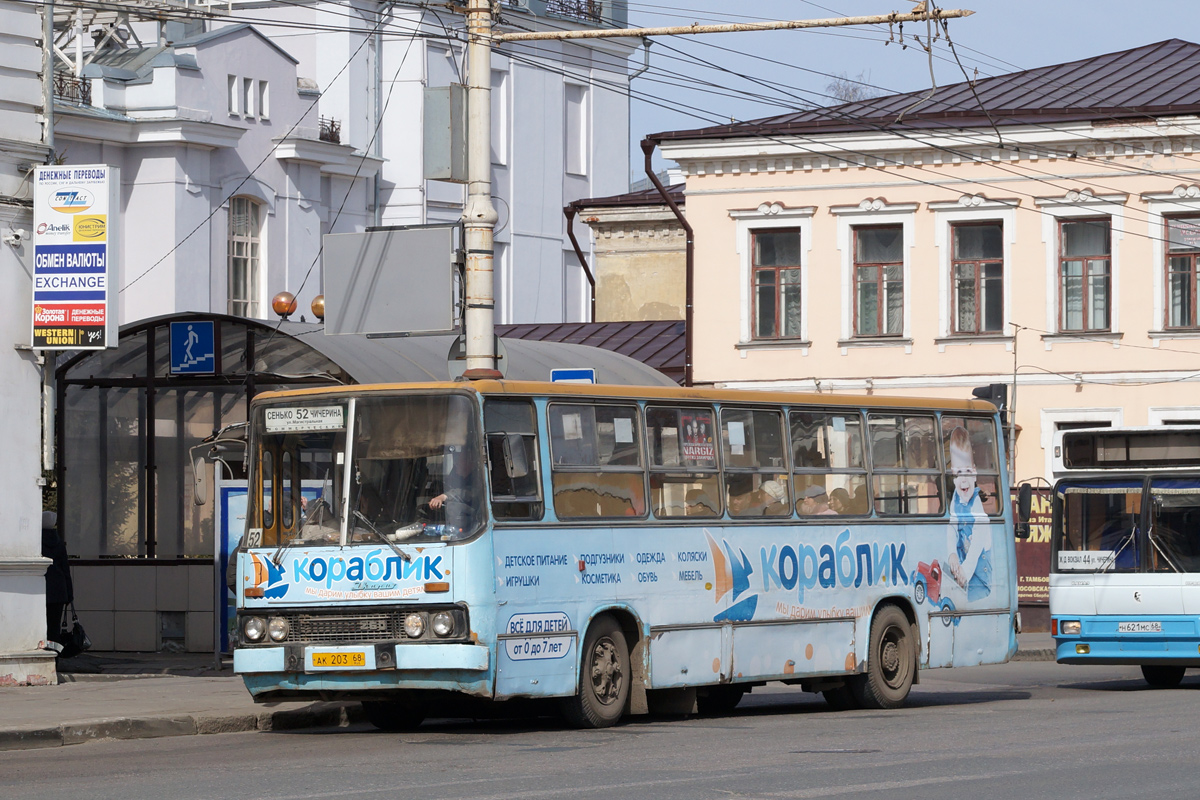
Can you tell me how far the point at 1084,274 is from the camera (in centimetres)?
3359

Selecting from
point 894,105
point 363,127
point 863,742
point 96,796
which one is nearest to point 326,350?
point 863,742

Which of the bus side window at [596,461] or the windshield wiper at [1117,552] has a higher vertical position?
the bus side window at [596,461]

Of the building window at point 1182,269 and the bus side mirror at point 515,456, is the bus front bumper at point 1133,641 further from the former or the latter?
the building window at point 1182,269

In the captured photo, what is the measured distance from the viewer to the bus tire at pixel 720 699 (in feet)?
57.8

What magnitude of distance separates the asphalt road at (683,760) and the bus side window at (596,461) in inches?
66.3

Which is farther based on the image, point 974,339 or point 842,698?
point 974,339

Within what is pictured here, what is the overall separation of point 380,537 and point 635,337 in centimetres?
2470

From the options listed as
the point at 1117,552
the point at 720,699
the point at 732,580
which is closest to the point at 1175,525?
the point at 1117,552

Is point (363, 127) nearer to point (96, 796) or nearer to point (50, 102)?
point (50, 102)

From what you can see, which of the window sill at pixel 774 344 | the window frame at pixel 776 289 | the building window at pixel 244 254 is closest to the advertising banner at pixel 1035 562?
the window sill at pixel 774 344

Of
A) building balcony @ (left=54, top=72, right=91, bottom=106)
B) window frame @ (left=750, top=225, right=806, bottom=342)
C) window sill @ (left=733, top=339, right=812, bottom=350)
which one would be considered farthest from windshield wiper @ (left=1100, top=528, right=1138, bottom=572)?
building balcony @ (left=54, top=72, right=91, bottom=106)

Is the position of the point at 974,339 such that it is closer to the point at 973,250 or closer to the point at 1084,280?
the point at 973,250

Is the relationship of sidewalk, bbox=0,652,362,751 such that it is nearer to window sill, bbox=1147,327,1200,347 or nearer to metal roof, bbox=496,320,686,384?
metal roof, bbox=496,320,686,384

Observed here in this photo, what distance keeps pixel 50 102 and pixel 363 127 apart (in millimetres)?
31768
